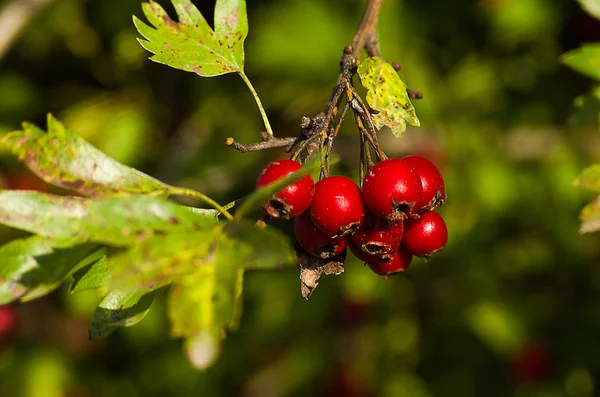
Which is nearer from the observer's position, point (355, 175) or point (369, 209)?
point (369, 209)

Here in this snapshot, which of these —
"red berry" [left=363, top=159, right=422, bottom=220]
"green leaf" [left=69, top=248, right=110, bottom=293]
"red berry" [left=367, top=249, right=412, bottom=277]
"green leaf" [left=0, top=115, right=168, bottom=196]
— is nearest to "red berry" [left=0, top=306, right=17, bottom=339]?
"green leaf" [left=69, top=248, right=110, bottom=293]

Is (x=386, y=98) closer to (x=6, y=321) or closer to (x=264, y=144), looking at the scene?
(x=264, y=144)

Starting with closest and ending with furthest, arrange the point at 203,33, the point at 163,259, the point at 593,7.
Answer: the point at 163,259 → the point at 203,33 → the point at 593,7

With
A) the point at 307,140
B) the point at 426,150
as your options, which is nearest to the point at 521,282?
the point at 426,150

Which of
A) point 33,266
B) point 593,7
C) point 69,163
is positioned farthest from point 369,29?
point 33,266

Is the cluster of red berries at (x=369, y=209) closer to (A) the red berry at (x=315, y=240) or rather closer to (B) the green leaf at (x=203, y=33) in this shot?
(A) the red berry at (x=315, y=240)

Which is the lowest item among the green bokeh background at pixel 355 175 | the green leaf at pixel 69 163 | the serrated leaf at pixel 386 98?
the green bokeh background at pixel 355 175

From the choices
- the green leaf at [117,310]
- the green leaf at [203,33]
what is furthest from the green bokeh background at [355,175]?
the green leaf at [117,310]
